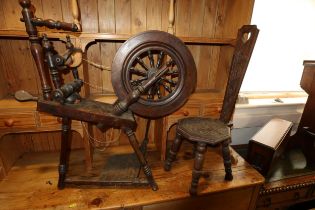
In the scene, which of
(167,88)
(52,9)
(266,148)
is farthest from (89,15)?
(266,148)

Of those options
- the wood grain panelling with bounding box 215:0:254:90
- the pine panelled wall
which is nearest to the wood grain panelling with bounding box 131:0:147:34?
the pine panelled wall

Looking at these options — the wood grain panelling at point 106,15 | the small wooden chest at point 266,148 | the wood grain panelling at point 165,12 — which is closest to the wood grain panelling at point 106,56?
the wood grain panelling at point 106,15

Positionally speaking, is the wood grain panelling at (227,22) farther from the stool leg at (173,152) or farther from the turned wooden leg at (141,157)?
the turned wooden leg at (141,157)

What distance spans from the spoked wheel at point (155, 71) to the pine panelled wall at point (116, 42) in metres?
0.14

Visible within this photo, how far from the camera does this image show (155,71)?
48.3 inches

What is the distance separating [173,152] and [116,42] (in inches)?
37.1

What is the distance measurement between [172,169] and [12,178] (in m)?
1.12

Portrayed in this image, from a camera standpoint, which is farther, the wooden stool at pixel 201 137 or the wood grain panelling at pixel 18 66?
the wood grain panelling at pixel 18 66

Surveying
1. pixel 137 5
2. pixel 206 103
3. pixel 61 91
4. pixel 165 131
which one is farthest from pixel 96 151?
pixel 137 5

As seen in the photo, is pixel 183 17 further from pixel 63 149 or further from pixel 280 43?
pixel 63 149

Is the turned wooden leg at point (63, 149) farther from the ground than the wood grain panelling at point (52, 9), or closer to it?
closer to it

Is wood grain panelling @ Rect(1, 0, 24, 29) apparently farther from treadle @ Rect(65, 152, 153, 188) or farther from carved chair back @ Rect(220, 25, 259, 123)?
carved chair back @ Rect(220, 25, 259, 123)

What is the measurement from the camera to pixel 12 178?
127 cm

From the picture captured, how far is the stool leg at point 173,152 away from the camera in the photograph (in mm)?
1303
